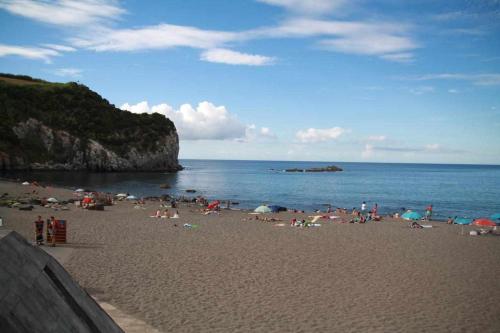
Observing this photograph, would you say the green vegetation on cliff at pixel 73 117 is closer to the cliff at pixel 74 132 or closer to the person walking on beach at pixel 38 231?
the cliff at pixel 74 132

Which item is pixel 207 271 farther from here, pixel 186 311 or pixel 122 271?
pixel 186 311

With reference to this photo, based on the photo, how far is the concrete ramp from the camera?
2177mm

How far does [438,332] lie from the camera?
37.8ft

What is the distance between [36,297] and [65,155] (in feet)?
350

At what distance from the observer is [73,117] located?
107 metres

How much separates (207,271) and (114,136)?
4050 inches

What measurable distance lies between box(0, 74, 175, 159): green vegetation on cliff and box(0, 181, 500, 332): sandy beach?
76574 millimetres

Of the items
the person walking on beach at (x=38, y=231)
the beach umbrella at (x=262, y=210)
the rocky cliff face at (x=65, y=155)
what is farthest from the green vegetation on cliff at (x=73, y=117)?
the person walking on beach at (x=38, y=231)

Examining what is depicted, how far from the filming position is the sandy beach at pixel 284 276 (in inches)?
473

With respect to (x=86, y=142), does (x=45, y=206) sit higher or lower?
lower

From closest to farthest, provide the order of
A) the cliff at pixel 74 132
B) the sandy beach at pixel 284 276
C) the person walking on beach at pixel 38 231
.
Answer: the sandy beach at pixel 284 276 < the person walking on beach at pixel 38 231 < the cliff at pixel 74 132

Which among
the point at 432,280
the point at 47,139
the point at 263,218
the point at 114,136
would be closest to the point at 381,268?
the point at 432,280

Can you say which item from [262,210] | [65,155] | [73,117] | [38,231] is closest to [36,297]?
[38,231]

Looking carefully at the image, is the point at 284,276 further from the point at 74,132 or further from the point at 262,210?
the point at 74,132
